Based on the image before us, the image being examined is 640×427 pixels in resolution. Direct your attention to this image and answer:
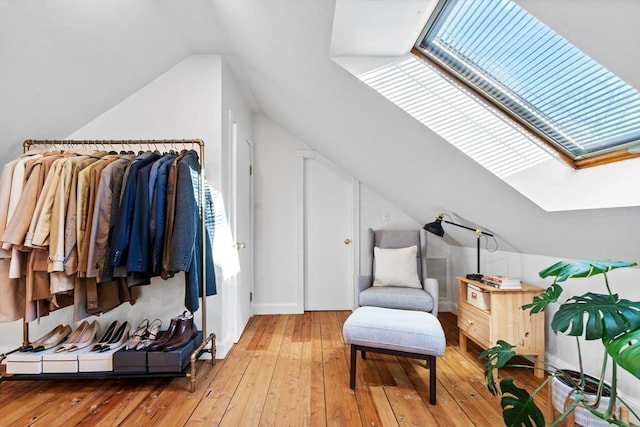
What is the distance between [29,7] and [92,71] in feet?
1.74

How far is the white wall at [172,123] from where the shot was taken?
2359 mm

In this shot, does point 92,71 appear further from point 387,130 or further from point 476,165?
point 476,165

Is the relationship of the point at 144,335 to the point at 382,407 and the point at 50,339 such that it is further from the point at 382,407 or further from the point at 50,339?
the point at 382,407

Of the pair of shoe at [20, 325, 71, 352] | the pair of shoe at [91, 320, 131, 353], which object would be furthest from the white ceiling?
the pair of shoe at [91, 320, 131, 353]

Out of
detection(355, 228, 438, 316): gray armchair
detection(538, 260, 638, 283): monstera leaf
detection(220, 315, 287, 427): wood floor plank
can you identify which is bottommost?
detection(220, 315, 287, 427): wood floor plank

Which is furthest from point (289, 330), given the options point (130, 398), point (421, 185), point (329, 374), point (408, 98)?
point (408, 98)

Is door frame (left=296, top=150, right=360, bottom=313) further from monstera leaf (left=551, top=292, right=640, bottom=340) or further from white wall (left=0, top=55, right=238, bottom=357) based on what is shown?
monstera leaf (left=551, top=292, right=640, bottom=340)

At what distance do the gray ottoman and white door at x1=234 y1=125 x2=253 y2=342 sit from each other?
1267 millimetres

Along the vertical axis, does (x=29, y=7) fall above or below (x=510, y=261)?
above

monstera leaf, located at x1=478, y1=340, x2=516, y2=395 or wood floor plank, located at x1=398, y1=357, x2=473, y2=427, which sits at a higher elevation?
monstera leaf, located at x1=478, y1=340, x2=516, y2=395

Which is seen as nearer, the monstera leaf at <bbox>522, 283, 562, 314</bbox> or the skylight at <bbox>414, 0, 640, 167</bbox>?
the monstera leaf at <bbox>522, 283, 562, 314</bbox>

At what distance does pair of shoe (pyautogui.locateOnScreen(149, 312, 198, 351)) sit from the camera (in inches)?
79.2

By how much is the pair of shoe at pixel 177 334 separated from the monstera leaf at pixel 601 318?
201cm

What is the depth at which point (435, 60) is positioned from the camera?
1.74 meters
